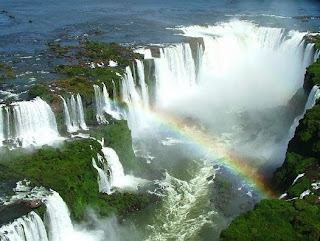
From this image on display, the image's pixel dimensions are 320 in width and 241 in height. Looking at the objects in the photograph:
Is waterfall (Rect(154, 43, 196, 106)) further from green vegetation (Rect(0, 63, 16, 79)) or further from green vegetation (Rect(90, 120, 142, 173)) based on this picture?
green vegetation (Rect(0, 63, 16, 79))

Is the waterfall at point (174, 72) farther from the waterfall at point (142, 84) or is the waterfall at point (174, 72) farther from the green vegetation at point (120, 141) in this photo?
the green vegetation at point (120, 141)

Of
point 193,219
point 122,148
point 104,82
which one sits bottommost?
point 193,219

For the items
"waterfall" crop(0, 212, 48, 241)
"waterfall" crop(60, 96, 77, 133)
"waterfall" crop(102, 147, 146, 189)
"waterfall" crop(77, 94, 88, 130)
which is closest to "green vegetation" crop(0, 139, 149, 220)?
"waterfall" crop(102, 147, 146, 189)

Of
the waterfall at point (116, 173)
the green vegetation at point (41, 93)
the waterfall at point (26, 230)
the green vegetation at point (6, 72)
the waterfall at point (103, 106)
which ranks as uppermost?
the green vegetation at point (6, 72)

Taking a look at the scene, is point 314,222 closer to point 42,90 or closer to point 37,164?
point 37,164

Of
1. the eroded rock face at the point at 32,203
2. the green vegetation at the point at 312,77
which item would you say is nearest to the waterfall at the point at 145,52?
the green vegetation at the point at 312,77

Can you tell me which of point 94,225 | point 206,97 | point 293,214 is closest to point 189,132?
point 206,97
